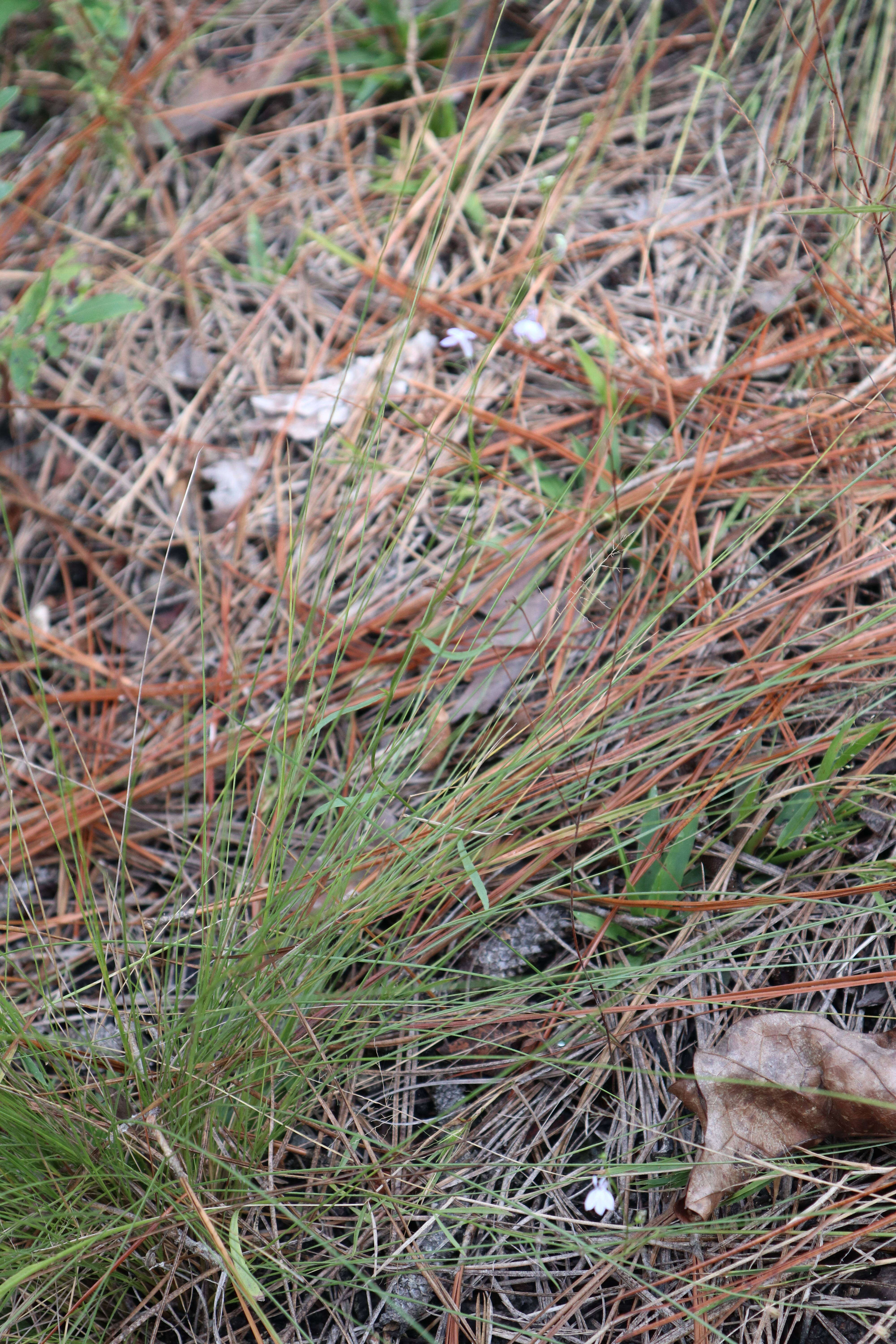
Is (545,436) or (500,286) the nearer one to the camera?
(545,436)

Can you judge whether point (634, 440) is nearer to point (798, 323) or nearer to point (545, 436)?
point (545, 436)

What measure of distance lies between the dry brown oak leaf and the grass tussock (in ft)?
0.12

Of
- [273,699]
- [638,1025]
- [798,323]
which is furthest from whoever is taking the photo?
[798,323]

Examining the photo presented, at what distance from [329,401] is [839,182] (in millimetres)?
1211

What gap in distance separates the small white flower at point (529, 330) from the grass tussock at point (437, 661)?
0.23ft

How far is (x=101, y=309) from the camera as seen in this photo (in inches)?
76.3

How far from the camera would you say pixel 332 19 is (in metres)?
2.34

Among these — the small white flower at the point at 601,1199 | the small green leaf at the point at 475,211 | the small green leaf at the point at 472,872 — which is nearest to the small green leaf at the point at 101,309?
the small green leaf at the point at 475,211

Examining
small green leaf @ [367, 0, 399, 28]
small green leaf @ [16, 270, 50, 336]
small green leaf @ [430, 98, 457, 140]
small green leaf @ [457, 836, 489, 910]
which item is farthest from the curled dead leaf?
small green leaf @ [367, 0, 399, 28]

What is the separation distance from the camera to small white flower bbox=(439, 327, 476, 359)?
1775 millimetres

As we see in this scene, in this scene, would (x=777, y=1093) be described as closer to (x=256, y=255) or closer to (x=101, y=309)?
(x=101, y=309)

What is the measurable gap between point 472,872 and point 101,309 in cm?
153

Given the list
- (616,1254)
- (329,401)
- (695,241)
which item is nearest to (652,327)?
(695,241)

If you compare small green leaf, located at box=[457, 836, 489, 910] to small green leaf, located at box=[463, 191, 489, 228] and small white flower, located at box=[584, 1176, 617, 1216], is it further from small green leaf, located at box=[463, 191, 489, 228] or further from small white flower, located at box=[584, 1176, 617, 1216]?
small green leaf, located at box=[463, 191, 489, 228]
